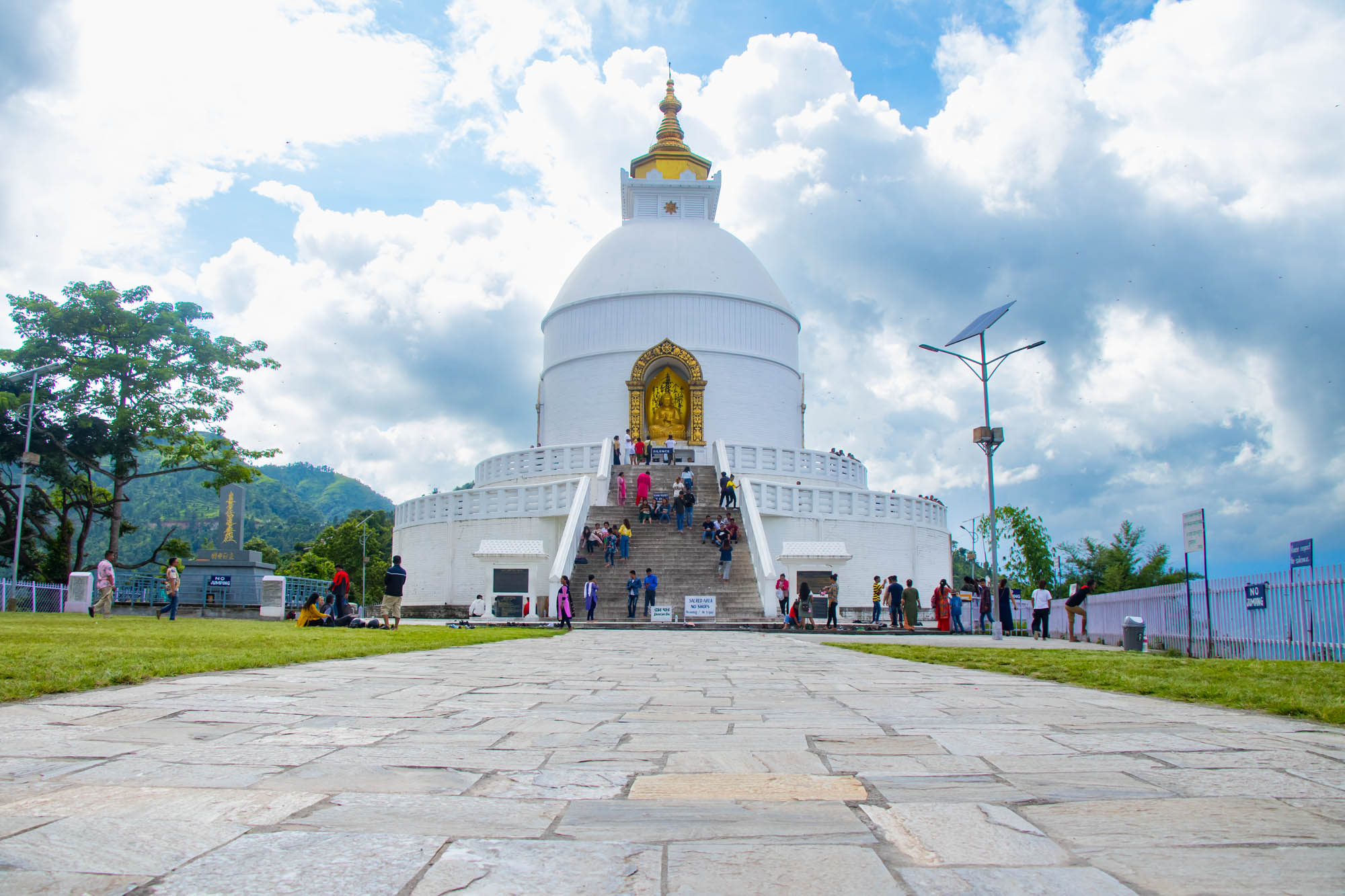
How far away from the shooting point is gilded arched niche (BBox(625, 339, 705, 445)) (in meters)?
32.7

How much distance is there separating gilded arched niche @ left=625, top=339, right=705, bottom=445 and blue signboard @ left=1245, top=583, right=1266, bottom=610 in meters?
20.2

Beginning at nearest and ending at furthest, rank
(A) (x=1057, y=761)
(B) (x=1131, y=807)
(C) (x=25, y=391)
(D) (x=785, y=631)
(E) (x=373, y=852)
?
(E) (x=373, y=852) → (B) (x=1131, y=807) → (A) (x=1057, y=761) → (D) (x=785, y=631) → (C) (x=25, y=391)

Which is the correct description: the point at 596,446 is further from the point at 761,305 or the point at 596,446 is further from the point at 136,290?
the point at 136,290

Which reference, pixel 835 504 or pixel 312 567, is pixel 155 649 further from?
pixel 312 567

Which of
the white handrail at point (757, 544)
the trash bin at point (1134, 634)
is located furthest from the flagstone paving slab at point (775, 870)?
the white handrail at point (757, 544)

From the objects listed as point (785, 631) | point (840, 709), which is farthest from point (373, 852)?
point (785, 631)

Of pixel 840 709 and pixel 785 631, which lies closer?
pixel 840 709

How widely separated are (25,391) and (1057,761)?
3614 centimetres

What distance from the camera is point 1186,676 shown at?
787 cm

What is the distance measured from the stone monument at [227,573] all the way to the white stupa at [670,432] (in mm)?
4964

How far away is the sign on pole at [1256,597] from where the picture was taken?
43.4ft

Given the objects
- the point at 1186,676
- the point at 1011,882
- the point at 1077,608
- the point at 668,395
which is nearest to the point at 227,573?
the point at 668,395

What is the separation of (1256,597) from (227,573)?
87.5 ft

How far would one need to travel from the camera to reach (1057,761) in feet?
12.1
